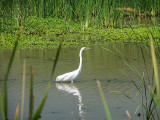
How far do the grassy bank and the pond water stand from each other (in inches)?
26.8

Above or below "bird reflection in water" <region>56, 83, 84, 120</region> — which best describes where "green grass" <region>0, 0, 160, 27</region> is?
above

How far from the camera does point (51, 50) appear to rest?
9.02 meters

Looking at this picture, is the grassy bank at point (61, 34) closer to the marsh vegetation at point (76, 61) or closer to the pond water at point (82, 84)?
Result: the marsh vegetation at point (76, 61)

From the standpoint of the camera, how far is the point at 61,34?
11.0 m

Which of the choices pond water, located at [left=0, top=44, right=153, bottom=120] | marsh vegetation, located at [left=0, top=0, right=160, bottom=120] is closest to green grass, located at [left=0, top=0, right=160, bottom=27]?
marsh vegetation, located at [left=0, top=0, right=160, bottom=120]

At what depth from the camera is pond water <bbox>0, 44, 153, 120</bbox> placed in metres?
4.42

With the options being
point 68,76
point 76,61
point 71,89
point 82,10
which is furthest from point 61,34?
point 71,89

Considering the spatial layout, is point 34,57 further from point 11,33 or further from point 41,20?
point 41,20

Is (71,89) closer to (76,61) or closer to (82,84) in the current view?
(82,84)

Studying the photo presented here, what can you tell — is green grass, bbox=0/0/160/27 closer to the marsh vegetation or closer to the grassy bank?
the marsh vegetation

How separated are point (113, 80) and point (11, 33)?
5.35m

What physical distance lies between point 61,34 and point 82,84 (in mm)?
5144

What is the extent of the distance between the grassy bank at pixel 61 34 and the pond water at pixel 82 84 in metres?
0.68

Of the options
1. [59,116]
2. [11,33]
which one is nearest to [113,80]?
[59,116]
